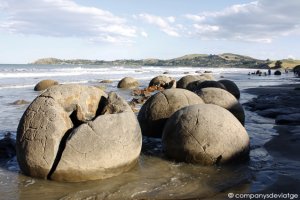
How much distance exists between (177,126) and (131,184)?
198cm

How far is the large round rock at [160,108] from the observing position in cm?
1040

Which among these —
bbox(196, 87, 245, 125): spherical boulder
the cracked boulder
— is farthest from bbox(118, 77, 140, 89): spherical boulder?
the cracked boulder

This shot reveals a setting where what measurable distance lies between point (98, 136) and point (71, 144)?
19.4 inches

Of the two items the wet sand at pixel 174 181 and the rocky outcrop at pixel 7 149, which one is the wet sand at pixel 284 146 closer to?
the wet sand at pixel 174 181

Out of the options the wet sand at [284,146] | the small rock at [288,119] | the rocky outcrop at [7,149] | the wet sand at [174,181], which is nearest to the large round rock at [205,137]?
the wet sand at [174,181]

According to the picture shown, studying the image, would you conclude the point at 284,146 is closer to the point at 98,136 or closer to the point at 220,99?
the point at 220,99

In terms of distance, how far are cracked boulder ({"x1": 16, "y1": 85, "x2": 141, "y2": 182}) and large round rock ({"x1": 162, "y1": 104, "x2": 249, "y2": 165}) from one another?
1.04 m

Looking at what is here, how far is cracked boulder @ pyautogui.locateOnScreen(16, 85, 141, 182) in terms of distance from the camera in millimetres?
7133

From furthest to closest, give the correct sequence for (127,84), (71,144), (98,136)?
(127,84) < (98,136) < (71,144)

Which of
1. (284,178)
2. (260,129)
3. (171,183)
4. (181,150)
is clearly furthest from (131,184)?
(260,129)

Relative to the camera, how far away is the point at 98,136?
724 centimetres

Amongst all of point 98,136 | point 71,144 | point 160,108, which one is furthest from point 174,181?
point 160,108

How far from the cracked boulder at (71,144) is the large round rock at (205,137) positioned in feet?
3.41

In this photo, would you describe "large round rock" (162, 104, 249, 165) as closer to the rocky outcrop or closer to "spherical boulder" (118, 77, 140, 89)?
the rocky outcrop
